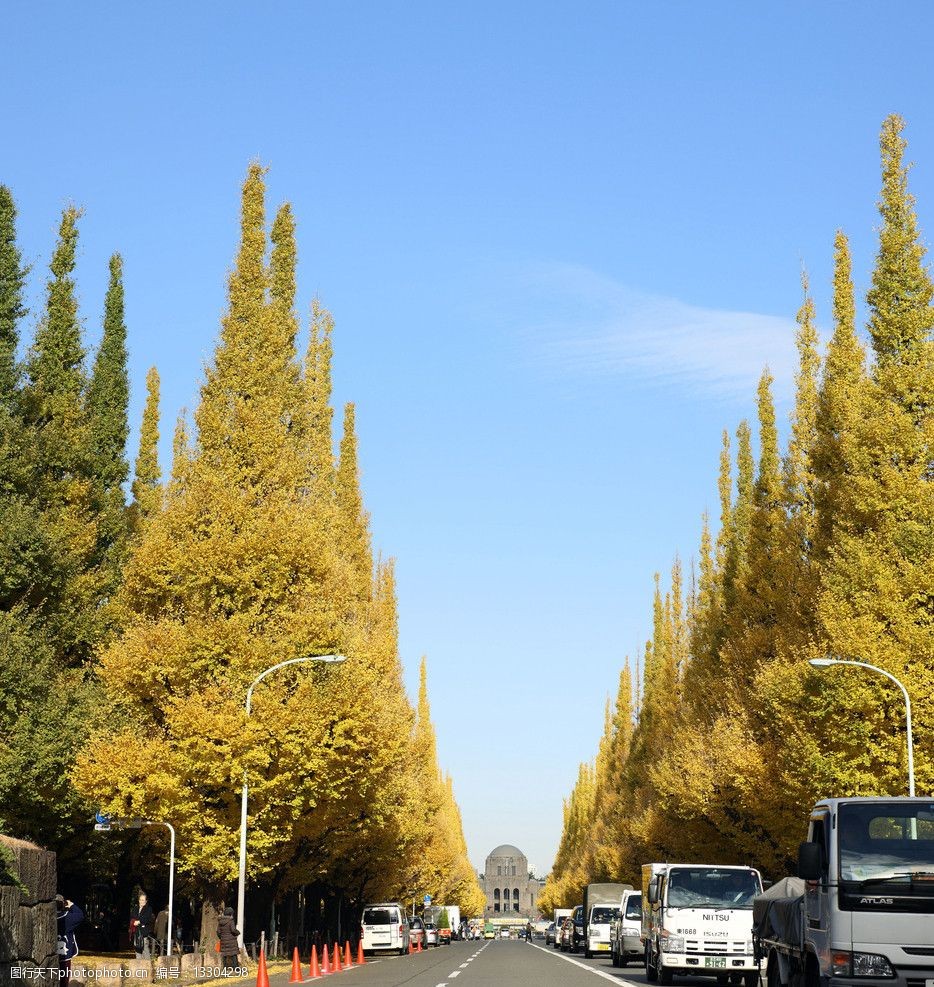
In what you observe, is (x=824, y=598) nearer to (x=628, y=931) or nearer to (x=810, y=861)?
(x=628, y=931)

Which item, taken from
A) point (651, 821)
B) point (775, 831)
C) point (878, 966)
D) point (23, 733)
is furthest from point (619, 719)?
point (878, 966)

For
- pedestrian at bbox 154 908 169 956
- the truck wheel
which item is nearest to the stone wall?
the truck wheel

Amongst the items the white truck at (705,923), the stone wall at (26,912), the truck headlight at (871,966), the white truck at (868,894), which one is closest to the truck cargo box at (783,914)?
the white truck at (868,894)

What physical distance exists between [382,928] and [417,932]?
674 inches

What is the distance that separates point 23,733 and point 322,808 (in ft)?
27.1

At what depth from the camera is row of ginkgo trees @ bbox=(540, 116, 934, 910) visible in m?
32.3

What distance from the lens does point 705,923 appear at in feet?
90.8

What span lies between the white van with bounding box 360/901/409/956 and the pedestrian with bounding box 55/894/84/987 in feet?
107

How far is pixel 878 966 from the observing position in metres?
13.0

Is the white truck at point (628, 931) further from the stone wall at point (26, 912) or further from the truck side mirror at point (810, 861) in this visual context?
the truck side mirror at point (810, 861)

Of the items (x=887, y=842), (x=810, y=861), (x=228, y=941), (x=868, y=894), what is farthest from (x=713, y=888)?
(x=868, y=894)

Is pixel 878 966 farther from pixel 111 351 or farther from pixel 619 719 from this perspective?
pixel 619 719

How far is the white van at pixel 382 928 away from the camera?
5625 cm

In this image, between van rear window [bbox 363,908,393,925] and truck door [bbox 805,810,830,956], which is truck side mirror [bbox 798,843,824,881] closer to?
truck door [bbox 805,810,830,956]
